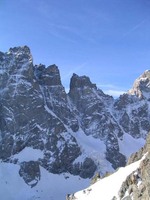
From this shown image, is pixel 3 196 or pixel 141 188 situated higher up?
pixel 3 196

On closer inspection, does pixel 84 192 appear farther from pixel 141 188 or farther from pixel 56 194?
pixel 56 194

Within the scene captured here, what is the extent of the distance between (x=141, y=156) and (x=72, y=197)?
18.0 metres

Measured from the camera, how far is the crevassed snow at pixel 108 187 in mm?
92456

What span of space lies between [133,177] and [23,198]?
112013 millimetres

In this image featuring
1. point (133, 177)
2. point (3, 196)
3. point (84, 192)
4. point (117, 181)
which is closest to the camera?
point (133, 177)

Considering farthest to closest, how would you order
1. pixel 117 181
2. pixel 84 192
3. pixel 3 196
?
pixel 3 196 < pixel 84 192 < pixel 117 181

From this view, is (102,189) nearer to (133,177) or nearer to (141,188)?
(133,177)

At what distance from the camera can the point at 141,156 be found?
10800 centimetres

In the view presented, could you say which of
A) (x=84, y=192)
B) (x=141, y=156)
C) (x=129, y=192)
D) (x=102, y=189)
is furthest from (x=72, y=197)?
(x=129, y=192)

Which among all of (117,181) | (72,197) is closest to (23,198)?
(72,197)

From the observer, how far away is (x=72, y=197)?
106750 mm

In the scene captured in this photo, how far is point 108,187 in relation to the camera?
316 feet

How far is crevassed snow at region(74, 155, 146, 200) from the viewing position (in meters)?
92.5

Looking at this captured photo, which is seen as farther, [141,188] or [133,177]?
[133,177]
